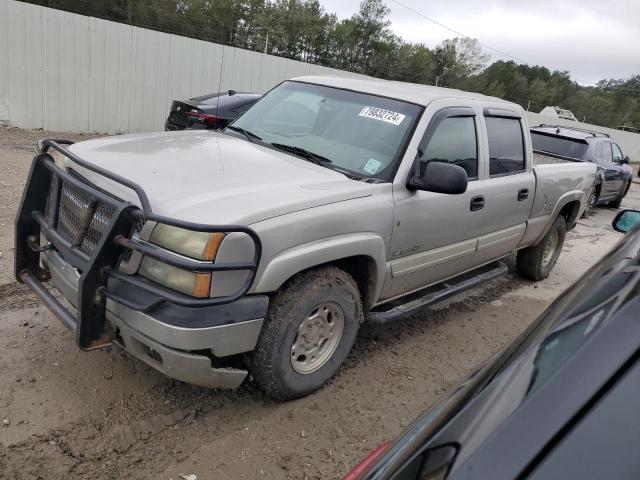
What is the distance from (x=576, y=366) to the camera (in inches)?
39.1

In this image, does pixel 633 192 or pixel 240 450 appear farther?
pixel 633 192

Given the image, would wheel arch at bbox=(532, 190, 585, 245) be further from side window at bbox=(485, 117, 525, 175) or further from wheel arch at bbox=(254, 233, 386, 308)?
wheel arch at bbox=(254, 233, 386, 308)

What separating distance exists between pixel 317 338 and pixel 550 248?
13.3 ft

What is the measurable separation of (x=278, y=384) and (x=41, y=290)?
1.46 metres

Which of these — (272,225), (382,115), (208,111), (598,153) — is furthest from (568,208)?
(208,111)

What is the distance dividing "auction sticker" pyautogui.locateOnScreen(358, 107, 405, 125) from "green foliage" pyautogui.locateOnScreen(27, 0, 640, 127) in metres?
19.1

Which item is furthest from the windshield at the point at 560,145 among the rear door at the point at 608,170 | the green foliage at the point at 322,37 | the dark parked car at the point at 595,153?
the green foliage at the point at 322,37

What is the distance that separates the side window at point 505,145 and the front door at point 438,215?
0.89 ft

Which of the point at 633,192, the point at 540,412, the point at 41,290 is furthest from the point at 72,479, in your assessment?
the point at 633,192

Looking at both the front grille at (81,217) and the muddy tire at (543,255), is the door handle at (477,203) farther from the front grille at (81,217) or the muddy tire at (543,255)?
the front grille at (81,217)

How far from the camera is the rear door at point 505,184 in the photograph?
4398mm

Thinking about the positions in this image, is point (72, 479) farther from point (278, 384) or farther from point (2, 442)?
point (278, 384)

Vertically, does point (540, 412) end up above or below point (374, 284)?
above

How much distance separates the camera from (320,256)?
293cm
